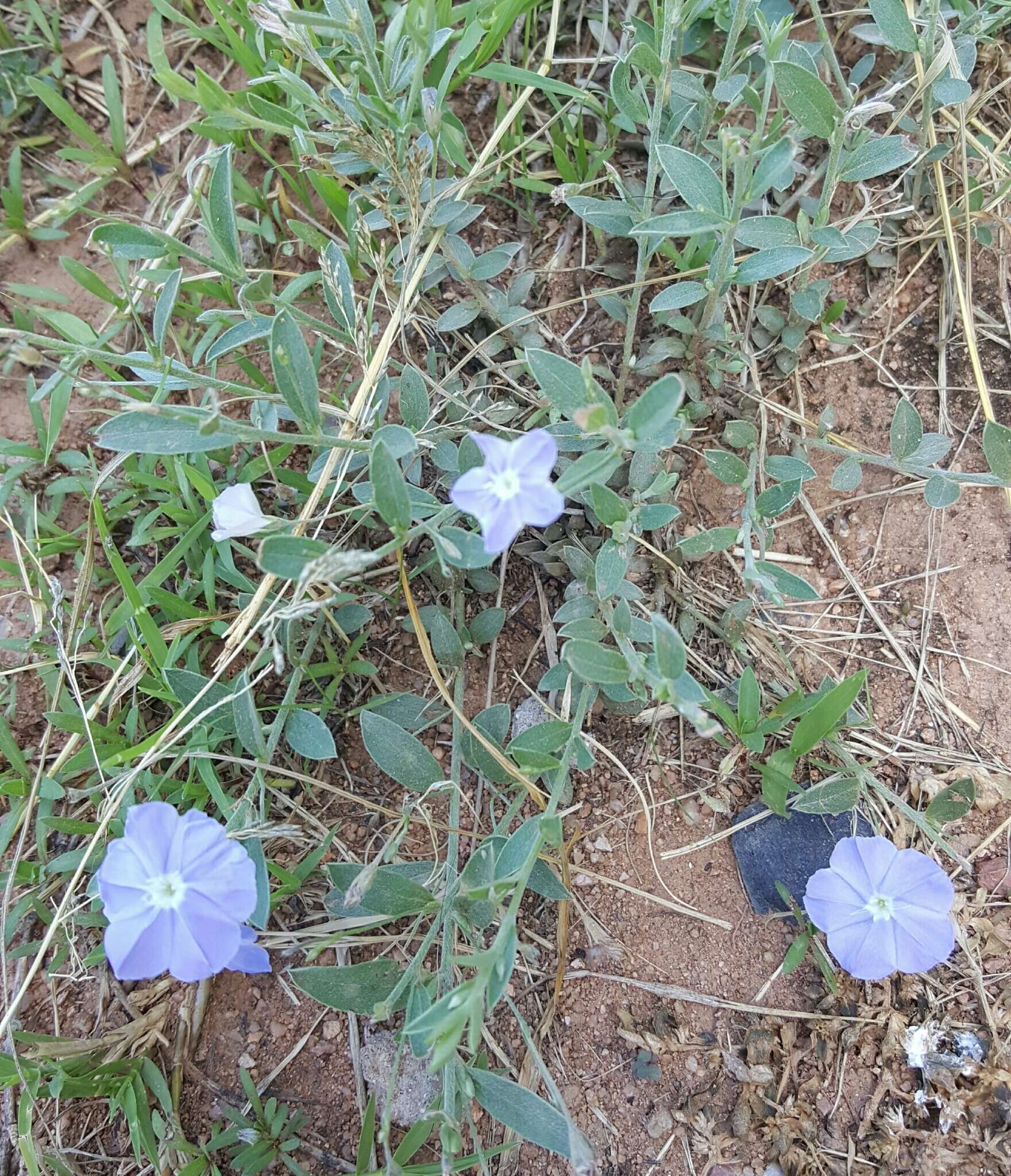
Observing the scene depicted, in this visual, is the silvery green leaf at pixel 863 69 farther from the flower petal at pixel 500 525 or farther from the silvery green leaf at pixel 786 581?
the flower petal at pixel 500 525

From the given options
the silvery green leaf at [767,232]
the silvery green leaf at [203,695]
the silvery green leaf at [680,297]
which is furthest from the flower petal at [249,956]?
the silvery green leaf at [767,232]

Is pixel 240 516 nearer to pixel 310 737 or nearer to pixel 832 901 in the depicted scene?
pixel 310 737

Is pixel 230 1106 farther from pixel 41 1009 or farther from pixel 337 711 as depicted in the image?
pixel 337 711

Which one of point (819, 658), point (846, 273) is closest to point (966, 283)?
point (846, 273)

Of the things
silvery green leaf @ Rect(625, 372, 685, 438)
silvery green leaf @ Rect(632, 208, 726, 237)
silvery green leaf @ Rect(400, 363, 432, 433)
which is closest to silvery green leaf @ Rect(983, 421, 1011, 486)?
silvery green leaf @ Rect(632, 208, 726, 237)

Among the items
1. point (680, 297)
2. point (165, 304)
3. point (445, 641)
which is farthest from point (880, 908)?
point (165, 304)
